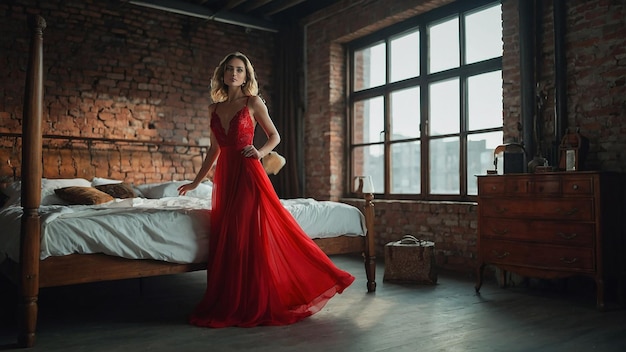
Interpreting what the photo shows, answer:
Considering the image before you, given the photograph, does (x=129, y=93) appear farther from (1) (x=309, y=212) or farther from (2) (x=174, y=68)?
(1) (x=309, y=212)

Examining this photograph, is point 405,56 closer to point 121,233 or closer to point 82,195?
point 82,195

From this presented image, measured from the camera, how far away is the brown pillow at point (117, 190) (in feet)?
17.5

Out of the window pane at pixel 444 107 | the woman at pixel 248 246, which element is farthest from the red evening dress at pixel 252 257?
the window pane at pixel 444 107

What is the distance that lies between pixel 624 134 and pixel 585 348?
2058mm

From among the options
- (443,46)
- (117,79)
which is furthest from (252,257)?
(117,79)

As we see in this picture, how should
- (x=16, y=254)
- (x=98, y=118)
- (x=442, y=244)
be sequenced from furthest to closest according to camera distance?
1. (x=98, y=118)
2. (x=442, y=244)
3. (x=16, y=254)

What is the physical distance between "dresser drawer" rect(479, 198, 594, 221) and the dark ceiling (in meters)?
3.81

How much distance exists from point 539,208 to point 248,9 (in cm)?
472

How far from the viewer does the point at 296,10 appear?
751 centimetres

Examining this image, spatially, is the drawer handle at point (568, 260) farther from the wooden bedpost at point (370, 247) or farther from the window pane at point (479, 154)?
the window pane at point (479, 154)

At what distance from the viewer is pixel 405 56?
6367 mm

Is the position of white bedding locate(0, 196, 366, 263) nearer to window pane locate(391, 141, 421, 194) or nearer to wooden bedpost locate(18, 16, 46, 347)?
wooden bedpost locate(18, 16, 46, 347)

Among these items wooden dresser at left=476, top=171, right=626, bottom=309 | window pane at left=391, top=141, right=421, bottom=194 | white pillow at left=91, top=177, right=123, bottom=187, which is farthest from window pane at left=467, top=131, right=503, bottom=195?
white pillow at left=91, top=177, right=123, bottom=187

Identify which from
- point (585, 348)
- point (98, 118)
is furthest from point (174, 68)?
point (585, 348)
